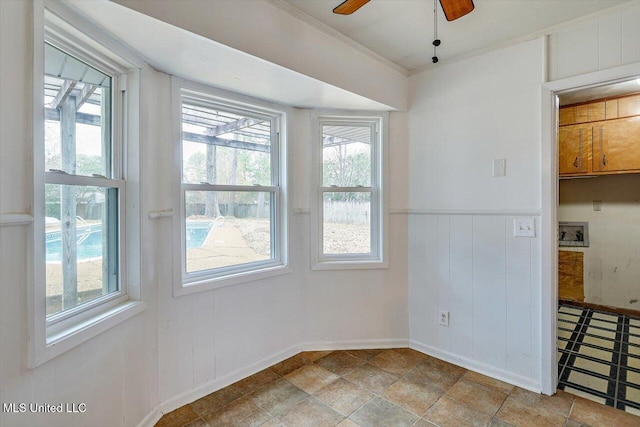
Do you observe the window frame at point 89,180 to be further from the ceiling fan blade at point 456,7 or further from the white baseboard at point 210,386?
the ceiling fan blade at point 456,7

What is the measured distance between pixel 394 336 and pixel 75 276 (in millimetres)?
2310

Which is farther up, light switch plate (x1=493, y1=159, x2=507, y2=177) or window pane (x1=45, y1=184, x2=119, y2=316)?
light switch plate (x1=493, y1=159, x2=507, y2=177)

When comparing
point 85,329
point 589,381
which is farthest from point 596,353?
point 85,329

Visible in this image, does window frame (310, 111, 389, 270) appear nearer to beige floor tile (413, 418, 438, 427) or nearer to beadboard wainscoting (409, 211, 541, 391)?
beadboard wainscoting (409, 211, 541, 391)

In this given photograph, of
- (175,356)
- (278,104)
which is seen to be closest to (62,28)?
(278,104)

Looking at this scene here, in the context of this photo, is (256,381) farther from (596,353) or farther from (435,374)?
(596,353)

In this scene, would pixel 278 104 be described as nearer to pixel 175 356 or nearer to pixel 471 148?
pixel 471 148

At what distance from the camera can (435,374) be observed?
7.39ft

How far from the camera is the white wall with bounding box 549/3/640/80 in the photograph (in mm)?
1738

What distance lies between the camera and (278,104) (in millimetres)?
2391

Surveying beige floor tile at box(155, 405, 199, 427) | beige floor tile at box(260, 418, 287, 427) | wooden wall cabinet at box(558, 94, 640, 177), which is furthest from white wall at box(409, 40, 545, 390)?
wooden wall cabinet at box(558, 94, 640, 177)

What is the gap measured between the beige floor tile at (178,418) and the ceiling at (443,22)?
2.44 m

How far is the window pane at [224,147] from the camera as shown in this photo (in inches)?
79.6

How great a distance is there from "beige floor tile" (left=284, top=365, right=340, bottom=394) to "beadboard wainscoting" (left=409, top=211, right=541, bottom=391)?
86cm
